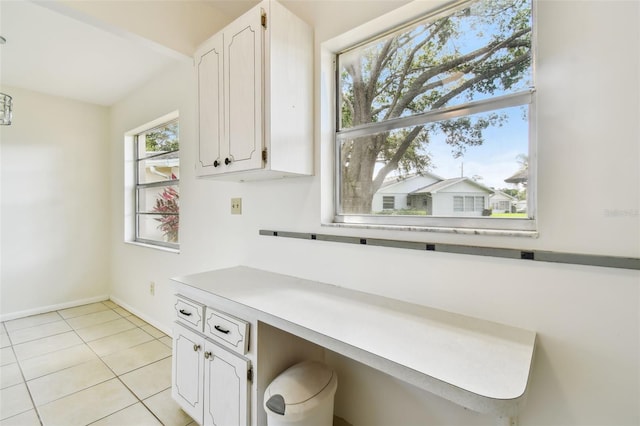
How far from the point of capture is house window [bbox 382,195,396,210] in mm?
1449

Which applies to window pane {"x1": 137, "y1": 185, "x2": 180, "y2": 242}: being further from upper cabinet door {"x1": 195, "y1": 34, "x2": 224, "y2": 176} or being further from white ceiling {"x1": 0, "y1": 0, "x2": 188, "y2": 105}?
upper cabinet door {"x1": 195, "y1": 34, "x2": 224, "y2": 176}

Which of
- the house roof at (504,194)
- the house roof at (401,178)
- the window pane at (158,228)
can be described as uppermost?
the house roof at (401,178)

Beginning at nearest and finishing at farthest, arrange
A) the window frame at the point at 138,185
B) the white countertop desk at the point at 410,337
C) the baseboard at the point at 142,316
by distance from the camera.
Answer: the white countertop desk at the point at 410,337, the baseboard at the point at 142,316, the window frame at the point at 138,185

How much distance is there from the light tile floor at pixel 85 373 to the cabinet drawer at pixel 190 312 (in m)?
0.62

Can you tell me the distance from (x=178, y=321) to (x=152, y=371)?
35.6 inches

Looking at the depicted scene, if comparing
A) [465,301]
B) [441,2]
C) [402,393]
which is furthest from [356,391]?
[441,2]

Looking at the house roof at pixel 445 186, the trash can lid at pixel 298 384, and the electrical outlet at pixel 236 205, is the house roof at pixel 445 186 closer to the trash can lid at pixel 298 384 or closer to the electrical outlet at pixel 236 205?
the trash can lid at pixel 298 384

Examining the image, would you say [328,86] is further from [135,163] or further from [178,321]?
[135,163]

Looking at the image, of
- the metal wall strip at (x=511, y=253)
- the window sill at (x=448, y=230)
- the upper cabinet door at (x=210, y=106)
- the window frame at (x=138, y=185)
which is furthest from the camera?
the window frame at (x=138, y=185)

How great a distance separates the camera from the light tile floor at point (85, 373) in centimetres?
166

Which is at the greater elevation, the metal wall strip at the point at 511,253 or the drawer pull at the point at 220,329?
the metal wall strip at the point at 511,253

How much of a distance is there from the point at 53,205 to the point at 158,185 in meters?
1.36

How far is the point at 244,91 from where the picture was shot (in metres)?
1.46

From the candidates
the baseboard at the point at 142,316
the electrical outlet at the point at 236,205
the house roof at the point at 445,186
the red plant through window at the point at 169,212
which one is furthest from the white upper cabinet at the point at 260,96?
the baseboard at the point at 142,316
